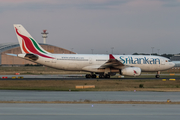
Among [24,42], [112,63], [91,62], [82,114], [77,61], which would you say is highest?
[24,42]

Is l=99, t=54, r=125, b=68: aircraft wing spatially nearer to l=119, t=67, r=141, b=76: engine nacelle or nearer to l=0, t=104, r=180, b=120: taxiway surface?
l=119, t=67, r=141, b=76: engine nacelle

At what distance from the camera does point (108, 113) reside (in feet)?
41.7

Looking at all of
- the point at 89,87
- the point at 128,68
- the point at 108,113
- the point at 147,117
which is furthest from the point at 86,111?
the point at 128,68

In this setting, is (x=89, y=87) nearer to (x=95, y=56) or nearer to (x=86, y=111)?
(x=86, y=111)

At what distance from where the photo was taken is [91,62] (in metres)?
45.5

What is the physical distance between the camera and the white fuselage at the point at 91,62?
145ft

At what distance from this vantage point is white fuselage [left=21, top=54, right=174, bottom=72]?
4434 centimetres

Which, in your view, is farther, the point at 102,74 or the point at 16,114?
the point at 102,74

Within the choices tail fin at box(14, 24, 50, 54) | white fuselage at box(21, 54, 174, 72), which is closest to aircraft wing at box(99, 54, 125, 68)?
white fuselage at box(21, 54, 174, 72)

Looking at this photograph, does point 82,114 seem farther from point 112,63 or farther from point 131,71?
point 112,63

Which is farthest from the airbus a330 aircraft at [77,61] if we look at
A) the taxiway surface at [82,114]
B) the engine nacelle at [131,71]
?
the taxiway surface at [82,114]

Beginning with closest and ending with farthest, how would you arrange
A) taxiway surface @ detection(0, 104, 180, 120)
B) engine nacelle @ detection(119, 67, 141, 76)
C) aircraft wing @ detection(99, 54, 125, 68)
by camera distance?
1. taxiway surface @ detection(0, 104, 180, 120)
2. engine nacelle @ detection(119, 67, 141, 76)
3. aircraft wing @ detection(99, 54, 125, 68)

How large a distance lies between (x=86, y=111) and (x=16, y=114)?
125 inches

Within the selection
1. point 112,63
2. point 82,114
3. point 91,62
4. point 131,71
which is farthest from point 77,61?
point 82,114
